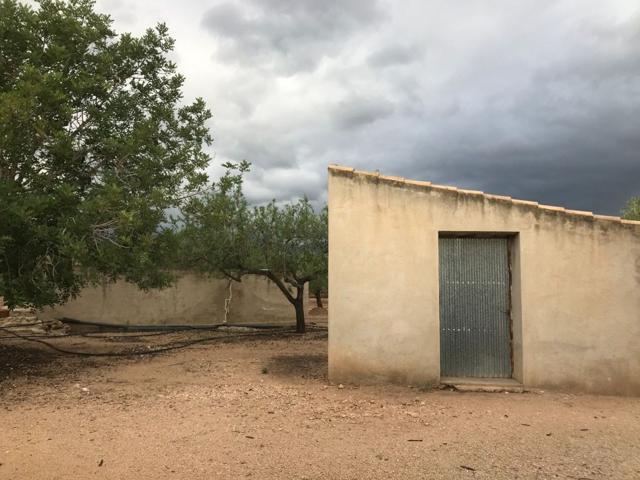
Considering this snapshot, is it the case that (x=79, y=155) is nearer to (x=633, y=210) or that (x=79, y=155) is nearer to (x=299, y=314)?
(x=299, y=314)

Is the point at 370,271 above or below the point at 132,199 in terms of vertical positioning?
below

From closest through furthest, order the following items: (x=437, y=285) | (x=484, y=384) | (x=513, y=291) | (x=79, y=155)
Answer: (x=484, y=384) < (x=437, y=285) < (x=513, y=291) < (x=79, y=155)

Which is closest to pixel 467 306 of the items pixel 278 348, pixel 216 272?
pixel 278 348

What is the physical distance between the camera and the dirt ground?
14.6 feet

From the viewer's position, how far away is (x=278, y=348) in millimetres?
12055

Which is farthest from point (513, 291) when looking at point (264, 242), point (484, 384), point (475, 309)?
point (264, 242)

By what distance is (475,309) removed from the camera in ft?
25.7

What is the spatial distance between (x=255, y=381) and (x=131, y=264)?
123 inches

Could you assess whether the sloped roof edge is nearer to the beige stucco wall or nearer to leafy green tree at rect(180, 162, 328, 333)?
the beige stucco wall

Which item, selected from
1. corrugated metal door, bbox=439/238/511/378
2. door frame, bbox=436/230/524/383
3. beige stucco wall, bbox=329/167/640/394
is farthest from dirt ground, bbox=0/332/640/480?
corrugated metal door, bbox=439/238/511/378

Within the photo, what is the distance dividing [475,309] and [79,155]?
25.0ft

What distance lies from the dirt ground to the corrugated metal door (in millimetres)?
755

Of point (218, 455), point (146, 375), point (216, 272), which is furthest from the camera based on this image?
point (216, 272)

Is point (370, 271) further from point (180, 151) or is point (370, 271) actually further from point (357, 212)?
point (180, 151)
